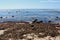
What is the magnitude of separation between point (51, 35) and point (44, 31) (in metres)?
1.37

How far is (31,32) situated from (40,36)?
144 centimetres

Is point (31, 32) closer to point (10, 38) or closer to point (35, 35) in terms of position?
point (35, 35)

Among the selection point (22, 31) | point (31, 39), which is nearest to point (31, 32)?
point (22, 31)

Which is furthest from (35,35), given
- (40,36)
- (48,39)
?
(48,39)

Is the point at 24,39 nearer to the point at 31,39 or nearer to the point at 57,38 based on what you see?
the point at 31,39

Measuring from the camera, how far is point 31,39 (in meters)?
15.2

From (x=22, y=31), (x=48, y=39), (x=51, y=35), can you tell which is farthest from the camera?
(x=22, y=31)

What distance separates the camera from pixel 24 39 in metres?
15.3

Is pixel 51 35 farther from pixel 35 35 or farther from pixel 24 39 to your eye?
pixel 24 39

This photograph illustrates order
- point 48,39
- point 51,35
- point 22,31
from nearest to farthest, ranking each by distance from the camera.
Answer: point 48,39 < point 51,35 < point 22,31

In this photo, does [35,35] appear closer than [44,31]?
Yes

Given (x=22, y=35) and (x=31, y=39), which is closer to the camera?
(x=31, y=39)

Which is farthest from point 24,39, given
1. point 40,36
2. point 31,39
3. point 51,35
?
point 51,35

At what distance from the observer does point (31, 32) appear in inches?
673
